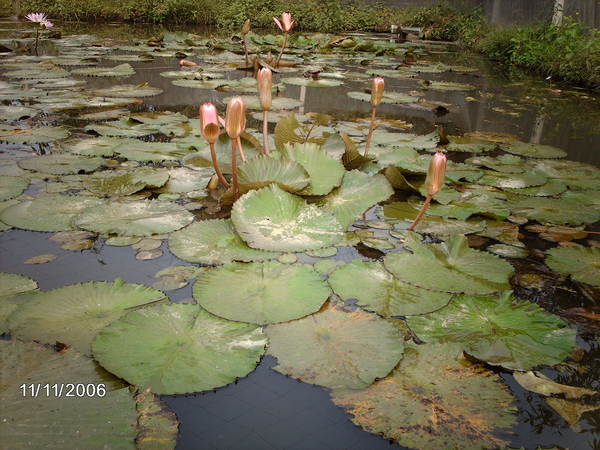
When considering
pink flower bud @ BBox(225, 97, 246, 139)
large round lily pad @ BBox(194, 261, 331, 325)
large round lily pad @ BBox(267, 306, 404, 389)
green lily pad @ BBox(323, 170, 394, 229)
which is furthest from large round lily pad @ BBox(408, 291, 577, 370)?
pink flower bud @ BBox(225, 97, 246, 139)

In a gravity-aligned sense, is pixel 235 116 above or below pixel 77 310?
above

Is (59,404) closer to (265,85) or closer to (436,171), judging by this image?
(436,171)

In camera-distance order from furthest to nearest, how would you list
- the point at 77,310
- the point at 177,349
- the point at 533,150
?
the point at 533,150, the point at 77,310, the point at 177,349

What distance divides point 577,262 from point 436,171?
1.81 feet

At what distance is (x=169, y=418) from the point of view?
0.89 metres

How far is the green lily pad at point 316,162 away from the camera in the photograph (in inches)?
71.3

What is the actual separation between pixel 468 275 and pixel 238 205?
0.76 m

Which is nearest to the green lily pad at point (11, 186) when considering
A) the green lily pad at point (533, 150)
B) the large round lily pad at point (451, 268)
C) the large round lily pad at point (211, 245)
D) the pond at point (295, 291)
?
the pond at point (295, 291)

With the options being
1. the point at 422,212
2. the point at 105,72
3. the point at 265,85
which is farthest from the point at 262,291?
the point at 105,72

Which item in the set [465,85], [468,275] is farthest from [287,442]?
[465,85]

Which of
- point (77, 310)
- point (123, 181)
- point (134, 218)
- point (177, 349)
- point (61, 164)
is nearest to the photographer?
point (177, 349)

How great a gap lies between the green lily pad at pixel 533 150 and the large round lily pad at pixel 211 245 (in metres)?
1.84

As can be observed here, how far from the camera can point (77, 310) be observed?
1.16 m

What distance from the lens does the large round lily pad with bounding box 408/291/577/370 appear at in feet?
3.55
